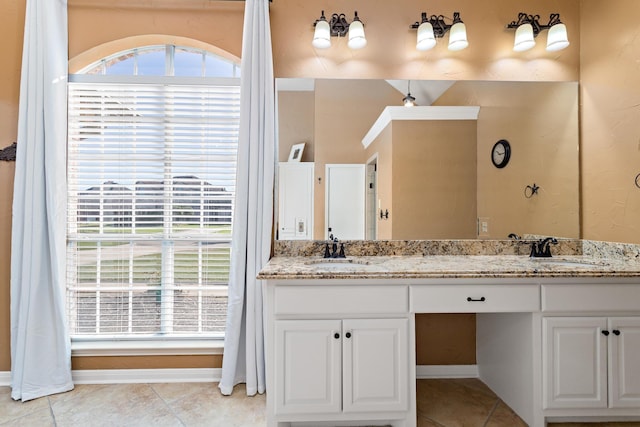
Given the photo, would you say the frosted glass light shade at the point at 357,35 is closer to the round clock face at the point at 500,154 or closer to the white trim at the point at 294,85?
the white trim at the point at 294,85

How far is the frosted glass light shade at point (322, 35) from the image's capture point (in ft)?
6.92

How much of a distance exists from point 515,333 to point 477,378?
637 millimetres

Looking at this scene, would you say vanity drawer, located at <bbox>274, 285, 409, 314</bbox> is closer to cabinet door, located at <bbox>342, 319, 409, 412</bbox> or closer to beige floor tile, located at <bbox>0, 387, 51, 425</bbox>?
cabinet door, located at <bbox>342, 319, 409, 412</bbox>

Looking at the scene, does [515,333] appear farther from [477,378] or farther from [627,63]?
[627,63]

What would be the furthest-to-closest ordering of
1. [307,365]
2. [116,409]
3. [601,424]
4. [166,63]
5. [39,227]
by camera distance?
[166,63] → [39,227] → [116,409] → [601,424] → [307,365]

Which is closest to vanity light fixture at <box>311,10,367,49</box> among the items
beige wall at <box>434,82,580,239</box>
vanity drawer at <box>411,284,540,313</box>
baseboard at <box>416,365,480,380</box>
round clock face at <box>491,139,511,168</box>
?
beige wall at <box>434,82,580,239</box>

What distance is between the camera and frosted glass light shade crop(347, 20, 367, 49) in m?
2.13

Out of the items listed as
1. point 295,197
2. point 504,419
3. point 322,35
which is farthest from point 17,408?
point 322,35

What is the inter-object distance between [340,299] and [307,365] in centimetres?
35

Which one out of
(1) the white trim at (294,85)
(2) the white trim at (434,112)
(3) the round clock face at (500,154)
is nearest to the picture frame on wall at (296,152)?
(1) the white trim at (294,85)

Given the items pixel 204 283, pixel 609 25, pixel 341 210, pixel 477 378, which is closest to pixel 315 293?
pixel 341 210

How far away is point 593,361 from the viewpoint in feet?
5.41

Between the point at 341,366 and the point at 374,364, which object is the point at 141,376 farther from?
the point at 374,364

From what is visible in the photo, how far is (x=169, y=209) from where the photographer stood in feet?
7.61
